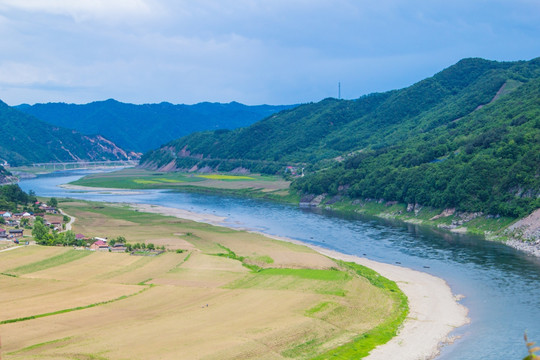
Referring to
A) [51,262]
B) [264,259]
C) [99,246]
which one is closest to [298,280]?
[264,259]

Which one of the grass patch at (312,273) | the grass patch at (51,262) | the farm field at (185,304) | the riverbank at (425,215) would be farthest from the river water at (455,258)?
the grass patch at (51,262)

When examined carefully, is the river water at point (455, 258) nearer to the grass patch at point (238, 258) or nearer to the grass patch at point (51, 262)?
the grass patch at point (238, 258)

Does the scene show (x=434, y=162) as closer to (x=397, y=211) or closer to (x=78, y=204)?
(x=397, y=211)

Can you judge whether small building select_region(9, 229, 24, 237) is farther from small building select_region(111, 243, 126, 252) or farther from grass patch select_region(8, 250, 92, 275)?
small building select_region(111, 243, 126, 252)

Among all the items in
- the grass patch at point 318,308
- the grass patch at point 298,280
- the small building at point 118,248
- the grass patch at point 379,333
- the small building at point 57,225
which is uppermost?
the small building at point 57,225

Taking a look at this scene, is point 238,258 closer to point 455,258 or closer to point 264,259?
point 264,259

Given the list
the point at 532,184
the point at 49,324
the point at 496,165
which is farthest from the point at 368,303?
the point at 496,165

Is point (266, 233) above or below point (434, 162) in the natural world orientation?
below

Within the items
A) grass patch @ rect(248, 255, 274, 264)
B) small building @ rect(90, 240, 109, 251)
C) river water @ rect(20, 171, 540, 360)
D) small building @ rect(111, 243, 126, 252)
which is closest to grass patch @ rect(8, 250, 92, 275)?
small building @ rect(90, 240, 109, 251)

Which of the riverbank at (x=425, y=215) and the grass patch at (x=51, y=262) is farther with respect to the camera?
the riverbank at (x=425, y=215)
